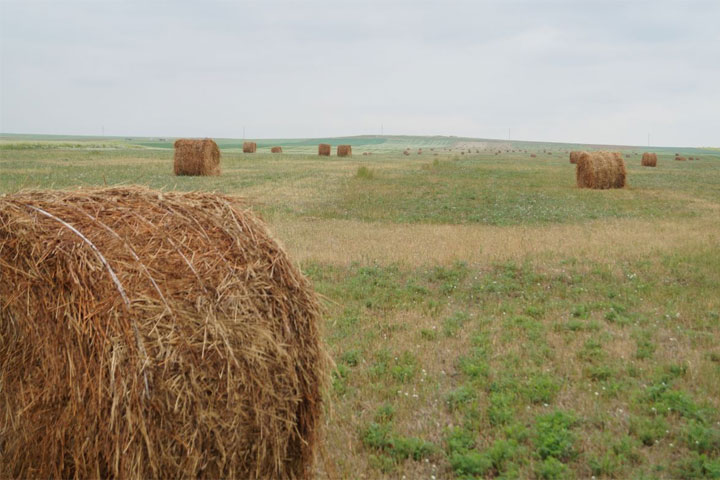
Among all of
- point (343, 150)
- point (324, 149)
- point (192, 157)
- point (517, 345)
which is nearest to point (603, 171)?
point (192, 157)

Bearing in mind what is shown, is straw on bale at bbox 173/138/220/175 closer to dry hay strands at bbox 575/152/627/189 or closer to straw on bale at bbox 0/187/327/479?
dry hay strands at bbox 575/152/627/189

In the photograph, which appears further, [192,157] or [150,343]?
[192,157]

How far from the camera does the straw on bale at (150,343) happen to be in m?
3.98

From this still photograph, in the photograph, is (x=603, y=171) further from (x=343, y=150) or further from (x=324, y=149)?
(x=324, y=149)

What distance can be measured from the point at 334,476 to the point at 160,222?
2.55m

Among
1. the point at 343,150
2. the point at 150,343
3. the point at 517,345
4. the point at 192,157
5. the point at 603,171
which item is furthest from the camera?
the point at 343,150

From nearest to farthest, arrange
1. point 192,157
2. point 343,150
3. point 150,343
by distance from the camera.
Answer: point 150,343 → point 192,157 → point 343,150

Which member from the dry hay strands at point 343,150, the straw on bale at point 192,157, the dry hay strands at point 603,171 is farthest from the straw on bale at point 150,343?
the dry hay strands at point 343,150

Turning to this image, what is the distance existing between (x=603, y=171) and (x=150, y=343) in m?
27.9

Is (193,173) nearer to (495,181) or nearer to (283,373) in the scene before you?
(495,181)

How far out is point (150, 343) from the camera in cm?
397

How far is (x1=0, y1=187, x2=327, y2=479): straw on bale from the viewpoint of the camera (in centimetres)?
398

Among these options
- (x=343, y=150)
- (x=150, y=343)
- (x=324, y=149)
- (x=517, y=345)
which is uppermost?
(x=324, y=149)

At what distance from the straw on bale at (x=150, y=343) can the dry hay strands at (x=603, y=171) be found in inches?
1035
